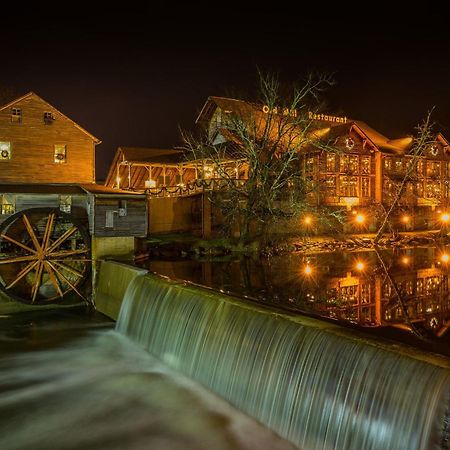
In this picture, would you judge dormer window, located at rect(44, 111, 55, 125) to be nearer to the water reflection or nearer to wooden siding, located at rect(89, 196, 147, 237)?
wooden siding, located at rect(89, 196, 147, 237)

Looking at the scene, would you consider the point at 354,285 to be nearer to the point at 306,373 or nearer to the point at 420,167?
the point at 306,373

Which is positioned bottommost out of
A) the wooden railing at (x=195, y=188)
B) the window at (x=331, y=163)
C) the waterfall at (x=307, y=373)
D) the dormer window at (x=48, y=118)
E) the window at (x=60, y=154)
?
the waterfall at (x=307, y=373)

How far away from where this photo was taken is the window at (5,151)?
91.9 feet

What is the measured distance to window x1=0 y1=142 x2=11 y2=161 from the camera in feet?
91.9

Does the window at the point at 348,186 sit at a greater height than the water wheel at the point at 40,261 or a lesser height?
greater

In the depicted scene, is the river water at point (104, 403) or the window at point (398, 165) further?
the window at point (398, 165)

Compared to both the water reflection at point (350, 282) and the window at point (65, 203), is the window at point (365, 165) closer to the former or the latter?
the water reflection at point (350, 282)

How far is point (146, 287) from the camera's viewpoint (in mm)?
13734

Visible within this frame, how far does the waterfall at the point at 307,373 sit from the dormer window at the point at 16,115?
2093 centimetres

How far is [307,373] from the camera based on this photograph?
7.80 meters

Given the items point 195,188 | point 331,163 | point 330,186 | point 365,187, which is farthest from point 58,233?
A: point 365,187

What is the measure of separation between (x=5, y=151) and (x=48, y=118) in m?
3.18

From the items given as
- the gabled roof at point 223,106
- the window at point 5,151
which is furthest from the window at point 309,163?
the window at point 5,151

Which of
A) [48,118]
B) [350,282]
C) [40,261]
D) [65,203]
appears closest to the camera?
[350,282]
